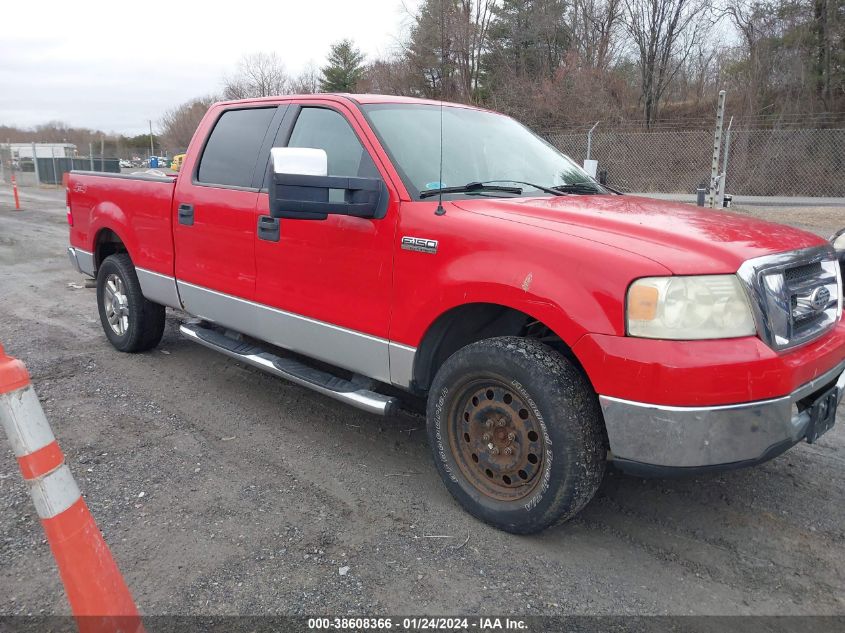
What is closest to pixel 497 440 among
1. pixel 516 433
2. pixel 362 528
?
pixel 516 433

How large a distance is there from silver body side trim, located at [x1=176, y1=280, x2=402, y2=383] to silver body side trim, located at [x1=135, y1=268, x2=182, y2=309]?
0.32ft

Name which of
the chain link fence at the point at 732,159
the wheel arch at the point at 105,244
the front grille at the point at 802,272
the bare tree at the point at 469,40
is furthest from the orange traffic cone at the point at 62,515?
the bare tree at the point at 469,40

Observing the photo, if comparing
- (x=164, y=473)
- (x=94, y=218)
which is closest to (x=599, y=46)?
(x=94, y=218)

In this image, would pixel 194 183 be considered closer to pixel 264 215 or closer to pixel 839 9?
pixel 264 215

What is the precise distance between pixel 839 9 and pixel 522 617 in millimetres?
Answer: 29986

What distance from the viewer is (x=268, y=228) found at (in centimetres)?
383

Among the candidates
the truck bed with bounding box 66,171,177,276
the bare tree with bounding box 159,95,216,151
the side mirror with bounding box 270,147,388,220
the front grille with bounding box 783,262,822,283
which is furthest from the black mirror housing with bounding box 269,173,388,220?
the bare tree with bounding box 159,95,216,151

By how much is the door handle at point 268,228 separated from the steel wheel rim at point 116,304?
6.74 feet

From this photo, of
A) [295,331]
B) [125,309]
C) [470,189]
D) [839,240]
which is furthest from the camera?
[125,309]

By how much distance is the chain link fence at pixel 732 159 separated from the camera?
17531 millimetres

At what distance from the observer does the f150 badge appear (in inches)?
119

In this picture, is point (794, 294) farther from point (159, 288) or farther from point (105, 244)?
point (105, 244)

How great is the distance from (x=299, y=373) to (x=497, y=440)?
140 centimetres

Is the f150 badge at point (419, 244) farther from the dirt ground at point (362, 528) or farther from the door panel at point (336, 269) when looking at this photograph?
the dirt ground at point (362, 528)
